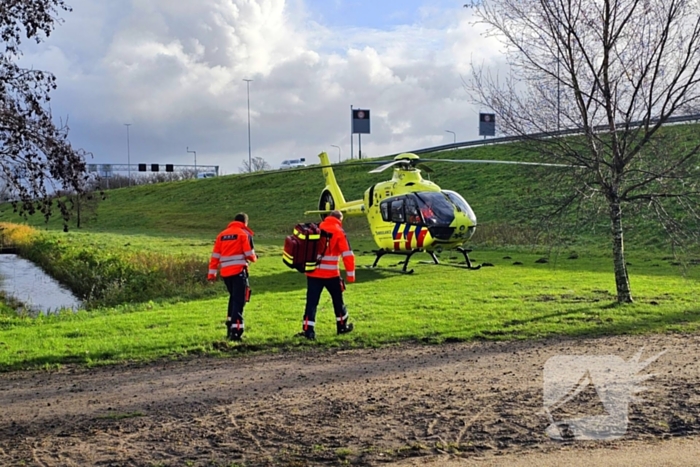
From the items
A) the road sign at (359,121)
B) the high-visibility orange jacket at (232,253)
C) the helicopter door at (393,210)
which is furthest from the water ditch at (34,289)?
the road sign at (359,121)

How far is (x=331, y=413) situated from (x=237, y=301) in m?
4.15

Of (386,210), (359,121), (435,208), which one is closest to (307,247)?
(435,208)

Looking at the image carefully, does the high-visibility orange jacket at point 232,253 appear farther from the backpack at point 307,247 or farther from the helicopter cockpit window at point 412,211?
the helicopter cockpit window at point 412,211

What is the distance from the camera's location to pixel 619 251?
13664 millimetres

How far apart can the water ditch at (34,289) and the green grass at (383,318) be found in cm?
519

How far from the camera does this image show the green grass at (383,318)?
34.5 feet

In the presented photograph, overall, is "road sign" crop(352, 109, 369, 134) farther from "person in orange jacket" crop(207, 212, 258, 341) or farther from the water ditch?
"person in orange jacket" crop(207, 212, 258, 341)

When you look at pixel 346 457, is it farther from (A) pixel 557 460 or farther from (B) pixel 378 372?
(B) pixel 378 372

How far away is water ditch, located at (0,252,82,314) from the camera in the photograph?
2023cm

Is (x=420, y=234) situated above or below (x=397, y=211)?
below

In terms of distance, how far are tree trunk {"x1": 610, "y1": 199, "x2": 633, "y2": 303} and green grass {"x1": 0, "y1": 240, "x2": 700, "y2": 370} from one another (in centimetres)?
36

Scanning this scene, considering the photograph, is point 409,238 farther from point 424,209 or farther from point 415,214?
point 424,209

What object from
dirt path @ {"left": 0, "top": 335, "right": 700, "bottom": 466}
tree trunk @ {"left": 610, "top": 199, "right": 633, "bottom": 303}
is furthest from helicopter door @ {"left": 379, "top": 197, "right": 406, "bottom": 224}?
dirt path @ {"left": 0, "top": 335, "right": 700, "bottom": 466}

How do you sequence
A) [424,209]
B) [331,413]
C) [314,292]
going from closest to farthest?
[331,413] → [314,292] → [424,209]
